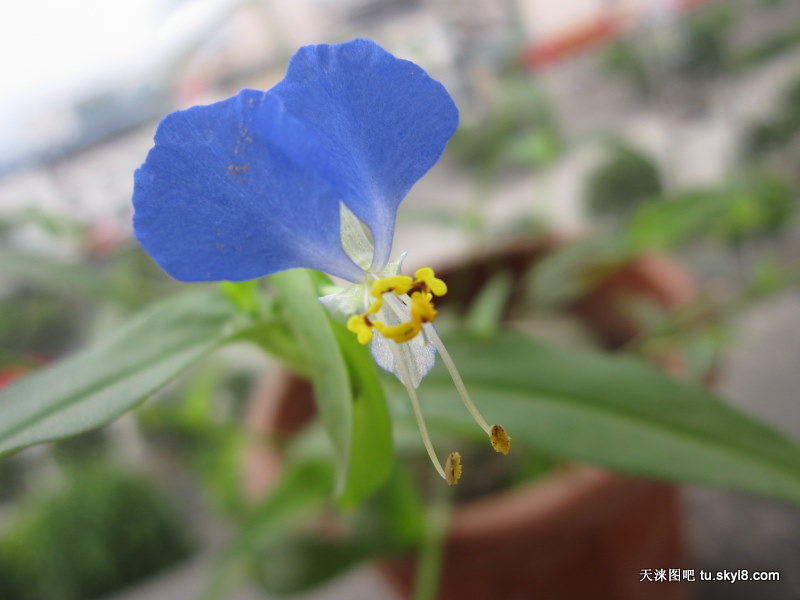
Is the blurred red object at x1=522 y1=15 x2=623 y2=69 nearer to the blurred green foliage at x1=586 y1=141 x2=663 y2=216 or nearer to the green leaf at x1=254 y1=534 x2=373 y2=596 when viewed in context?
the blurred green foliage at x1=586 y1=141 x2=663 y2=216

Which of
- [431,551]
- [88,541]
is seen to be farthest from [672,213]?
[88,541]

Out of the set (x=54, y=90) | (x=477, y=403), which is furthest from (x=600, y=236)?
(x=54, y=90)

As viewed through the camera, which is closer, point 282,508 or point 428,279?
point 428,279

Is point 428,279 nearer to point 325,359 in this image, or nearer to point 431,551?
point 325,359

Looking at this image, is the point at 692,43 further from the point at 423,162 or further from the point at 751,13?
the point at 423,162

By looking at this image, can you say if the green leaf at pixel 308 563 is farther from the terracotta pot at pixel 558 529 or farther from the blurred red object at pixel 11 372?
the blurred red object at pixel 11 372

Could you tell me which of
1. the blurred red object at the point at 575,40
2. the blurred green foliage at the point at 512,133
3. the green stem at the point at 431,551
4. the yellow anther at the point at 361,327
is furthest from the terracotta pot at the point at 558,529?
the blurred red object at the point at 575,40
